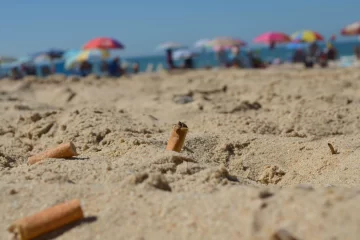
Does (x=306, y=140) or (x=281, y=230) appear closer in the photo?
(x=281, y=230)

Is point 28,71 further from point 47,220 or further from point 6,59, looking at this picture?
point 47,220

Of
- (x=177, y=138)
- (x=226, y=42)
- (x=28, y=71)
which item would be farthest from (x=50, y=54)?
(x=177, y=138)

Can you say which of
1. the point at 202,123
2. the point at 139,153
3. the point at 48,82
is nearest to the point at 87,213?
the point at 139,153

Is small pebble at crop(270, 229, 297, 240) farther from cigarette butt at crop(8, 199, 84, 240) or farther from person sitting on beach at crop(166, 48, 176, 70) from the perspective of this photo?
person sitting on beach at crop(166, 48, 176, 70)

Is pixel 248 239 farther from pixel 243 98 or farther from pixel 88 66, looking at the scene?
pixel 88 66

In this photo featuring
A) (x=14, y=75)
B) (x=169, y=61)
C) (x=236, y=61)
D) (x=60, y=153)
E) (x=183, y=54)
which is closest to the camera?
(x=60, y=153)

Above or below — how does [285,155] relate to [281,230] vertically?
below

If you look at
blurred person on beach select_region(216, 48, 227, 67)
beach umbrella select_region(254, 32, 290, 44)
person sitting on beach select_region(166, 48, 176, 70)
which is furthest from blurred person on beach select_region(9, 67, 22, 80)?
beach umbrella select_region(254, 32, 290, 44)
